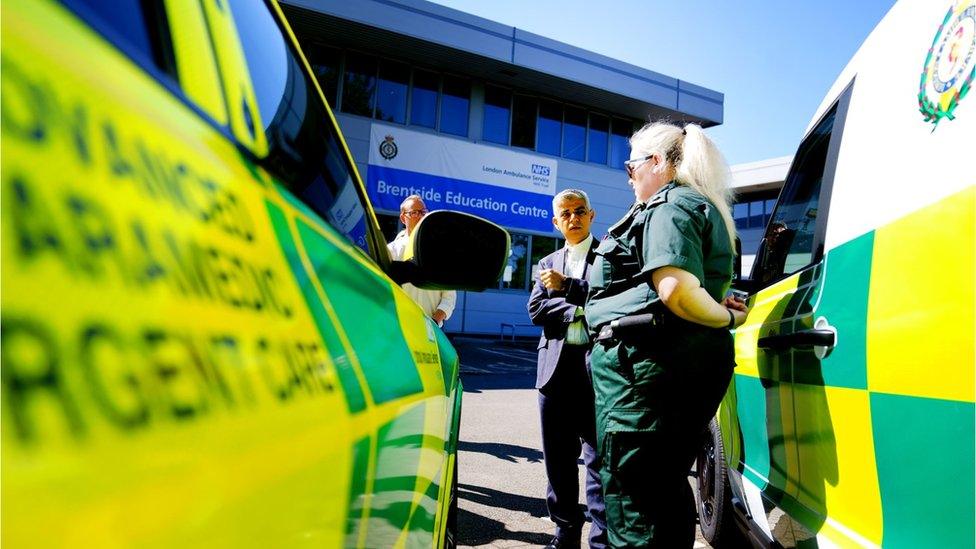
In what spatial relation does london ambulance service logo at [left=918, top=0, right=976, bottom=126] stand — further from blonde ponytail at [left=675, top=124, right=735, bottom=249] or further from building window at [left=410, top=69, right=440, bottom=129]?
building window at [left=410, top=69, right=440, bottom=129]

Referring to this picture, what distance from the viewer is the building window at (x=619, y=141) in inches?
634

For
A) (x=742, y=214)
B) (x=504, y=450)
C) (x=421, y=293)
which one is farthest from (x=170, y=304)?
(x=742, y=214)

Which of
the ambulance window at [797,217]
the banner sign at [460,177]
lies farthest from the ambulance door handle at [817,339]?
the banner sign at [460,177]

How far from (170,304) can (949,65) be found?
4.35 feet

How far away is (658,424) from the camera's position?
167 centimetres

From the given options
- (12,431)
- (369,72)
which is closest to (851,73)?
(12,431)

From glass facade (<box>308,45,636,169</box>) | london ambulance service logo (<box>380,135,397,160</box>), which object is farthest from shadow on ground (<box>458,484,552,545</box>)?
glass facade (<box>308,45,636,169</box>)

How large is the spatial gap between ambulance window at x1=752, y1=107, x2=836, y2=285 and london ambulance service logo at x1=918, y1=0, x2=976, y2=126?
1.84 feet

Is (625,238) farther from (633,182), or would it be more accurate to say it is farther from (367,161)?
(367,161)

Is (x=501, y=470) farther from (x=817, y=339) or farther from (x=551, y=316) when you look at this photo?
(x=817, y=339)

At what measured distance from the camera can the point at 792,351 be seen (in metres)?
1.61

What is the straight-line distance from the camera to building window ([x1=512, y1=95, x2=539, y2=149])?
49.1 feet

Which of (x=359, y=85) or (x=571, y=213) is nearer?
(x=571, y=213)

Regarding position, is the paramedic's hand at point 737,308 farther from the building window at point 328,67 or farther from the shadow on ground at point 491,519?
the building window at point 328,67
